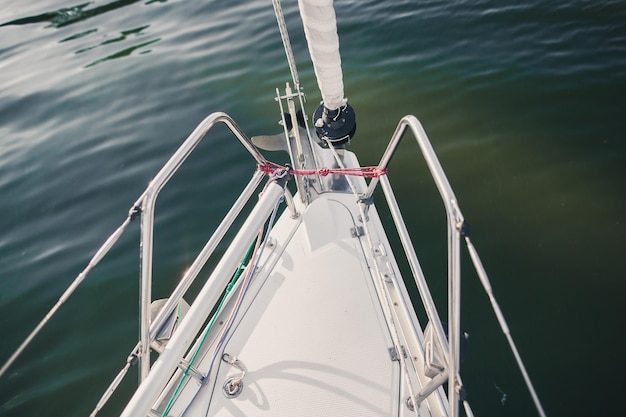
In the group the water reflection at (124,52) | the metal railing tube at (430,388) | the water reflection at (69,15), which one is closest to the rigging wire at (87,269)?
the metal railing tube at (430,388)

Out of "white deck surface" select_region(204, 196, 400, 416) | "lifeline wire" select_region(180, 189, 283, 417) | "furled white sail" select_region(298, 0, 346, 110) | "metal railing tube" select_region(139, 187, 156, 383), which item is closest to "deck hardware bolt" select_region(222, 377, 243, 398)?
"white deck surface" select_region(204, 196, 400, 416)

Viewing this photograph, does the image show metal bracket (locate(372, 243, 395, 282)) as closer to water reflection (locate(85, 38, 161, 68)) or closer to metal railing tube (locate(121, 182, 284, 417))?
metal railing tube (locate(121, 182, 284, 417))

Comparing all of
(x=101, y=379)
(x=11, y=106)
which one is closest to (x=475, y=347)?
(x=101, y=379)

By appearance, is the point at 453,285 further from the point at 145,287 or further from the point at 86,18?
the point at 86,18

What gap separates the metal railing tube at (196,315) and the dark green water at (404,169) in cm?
201

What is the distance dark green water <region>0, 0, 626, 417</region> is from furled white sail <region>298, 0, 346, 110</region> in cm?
195

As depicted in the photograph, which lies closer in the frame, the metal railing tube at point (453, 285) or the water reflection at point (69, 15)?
the metal railing tube at point (453, 285)

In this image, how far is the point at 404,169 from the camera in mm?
4555

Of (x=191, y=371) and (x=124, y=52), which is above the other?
(x=124, y=52)

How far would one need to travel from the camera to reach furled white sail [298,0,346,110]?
213 centimetres

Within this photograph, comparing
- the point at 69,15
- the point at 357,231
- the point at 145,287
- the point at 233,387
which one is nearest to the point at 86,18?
the point at 69,15

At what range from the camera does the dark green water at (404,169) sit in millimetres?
3184

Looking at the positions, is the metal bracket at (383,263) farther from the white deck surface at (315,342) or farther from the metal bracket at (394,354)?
the metal bracket at (394,354)

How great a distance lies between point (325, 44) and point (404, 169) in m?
2.54
